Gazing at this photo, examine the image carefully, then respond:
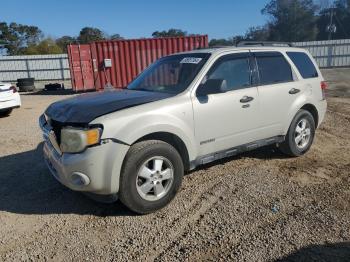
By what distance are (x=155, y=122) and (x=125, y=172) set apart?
65 cm

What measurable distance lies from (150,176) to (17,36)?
6448 centimetres

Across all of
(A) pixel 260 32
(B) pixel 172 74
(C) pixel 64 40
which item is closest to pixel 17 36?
(C) pixel 64 40

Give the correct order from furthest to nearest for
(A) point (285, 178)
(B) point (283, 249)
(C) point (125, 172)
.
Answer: (A) point (285, 178) → (C) point (125, 172) → (B) point (283, 249)

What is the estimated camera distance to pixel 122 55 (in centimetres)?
1692

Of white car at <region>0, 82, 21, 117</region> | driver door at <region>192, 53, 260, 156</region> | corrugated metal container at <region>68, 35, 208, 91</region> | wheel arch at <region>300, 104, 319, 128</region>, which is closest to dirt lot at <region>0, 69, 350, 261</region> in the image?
driver door at <region>192, 53, 260, 156</region>

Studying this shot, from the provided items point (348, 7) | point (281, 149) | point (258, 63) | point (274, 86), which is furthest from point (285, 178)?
point (348, 7)

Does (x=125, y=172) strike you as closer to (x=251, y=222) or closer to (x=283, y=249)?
(x=251, y=222)

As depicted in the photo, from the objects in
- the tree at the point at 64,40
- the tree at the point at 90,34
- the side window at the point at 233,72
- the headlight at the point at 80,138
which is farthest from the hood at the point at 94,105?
the tree at the point at 90,34

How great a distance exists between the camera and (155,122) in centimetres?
381

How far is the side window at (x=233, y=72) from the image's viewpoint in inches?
179

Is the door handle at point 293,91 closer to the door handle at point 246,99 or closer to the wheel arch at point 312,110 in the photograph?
the wheel arch at point 312,110

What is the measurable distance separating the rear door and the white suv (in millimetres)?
16

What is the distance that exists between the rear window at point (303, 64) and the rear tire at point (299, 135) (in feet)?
2.13

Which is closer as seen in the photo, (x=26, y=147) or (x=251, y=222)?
(x=251, y=222)
